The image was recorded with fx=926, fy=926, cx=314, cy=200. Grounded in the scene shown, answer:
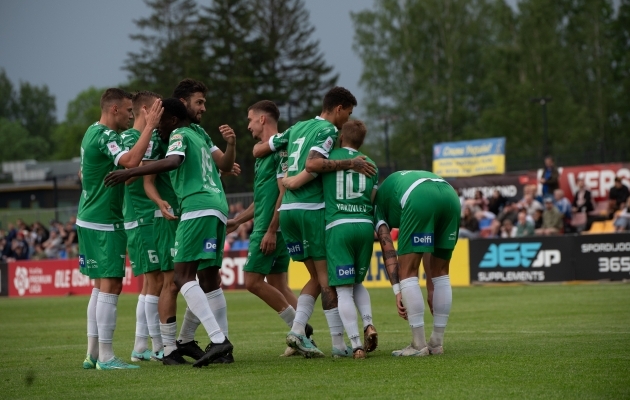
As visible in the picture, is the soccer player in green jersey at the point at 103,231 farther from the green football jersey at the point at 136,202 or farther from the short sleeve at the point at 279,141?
the short sleeve at the point at 279,141

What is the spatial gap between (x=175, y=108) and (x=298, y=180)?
57.0 inches

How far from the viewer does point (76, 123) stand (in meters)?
151

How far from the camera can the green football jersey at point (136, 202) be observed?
9.92 meters

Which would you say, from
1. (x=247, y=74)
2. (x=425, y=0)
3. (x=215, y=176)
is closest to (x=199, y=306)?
(x=215, y=176)

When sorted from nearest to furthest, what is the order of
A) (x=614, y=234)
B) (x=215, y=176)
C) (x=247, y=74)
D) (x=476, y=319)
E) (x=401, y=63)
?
(x=215, y=176) → (x=476, y=319) → (x=614, y=234) → (x=247, y=74) → (x=401, y=63)

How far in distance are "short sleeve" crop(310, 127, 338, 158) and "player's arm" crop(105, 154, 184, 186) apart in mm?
1422

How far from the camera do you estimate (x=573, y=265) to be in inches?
883

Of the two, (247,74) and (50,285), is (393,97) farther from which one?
A: (50,285)

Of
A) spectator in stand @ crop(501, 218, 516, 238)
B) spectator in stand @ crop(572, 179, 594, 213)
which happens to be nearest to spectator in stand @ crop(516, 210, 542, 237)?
spectator in stand @ crop(501, 218, 516, 238)

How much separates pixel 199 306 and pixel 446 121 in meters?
61.0

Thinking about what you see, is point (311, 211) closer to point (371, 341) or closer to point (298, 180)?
point (298, 180)

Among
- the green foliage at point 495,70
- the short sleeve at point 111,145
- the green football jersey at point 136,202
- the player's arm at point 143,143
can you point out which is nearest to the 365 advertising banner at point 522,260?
the green football jersey at point 136,202

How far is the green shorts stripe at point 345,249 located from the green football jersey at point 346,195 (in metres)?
0.08

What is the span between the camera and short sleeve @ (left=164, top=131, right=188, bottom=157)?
Result: 8.91 meters
